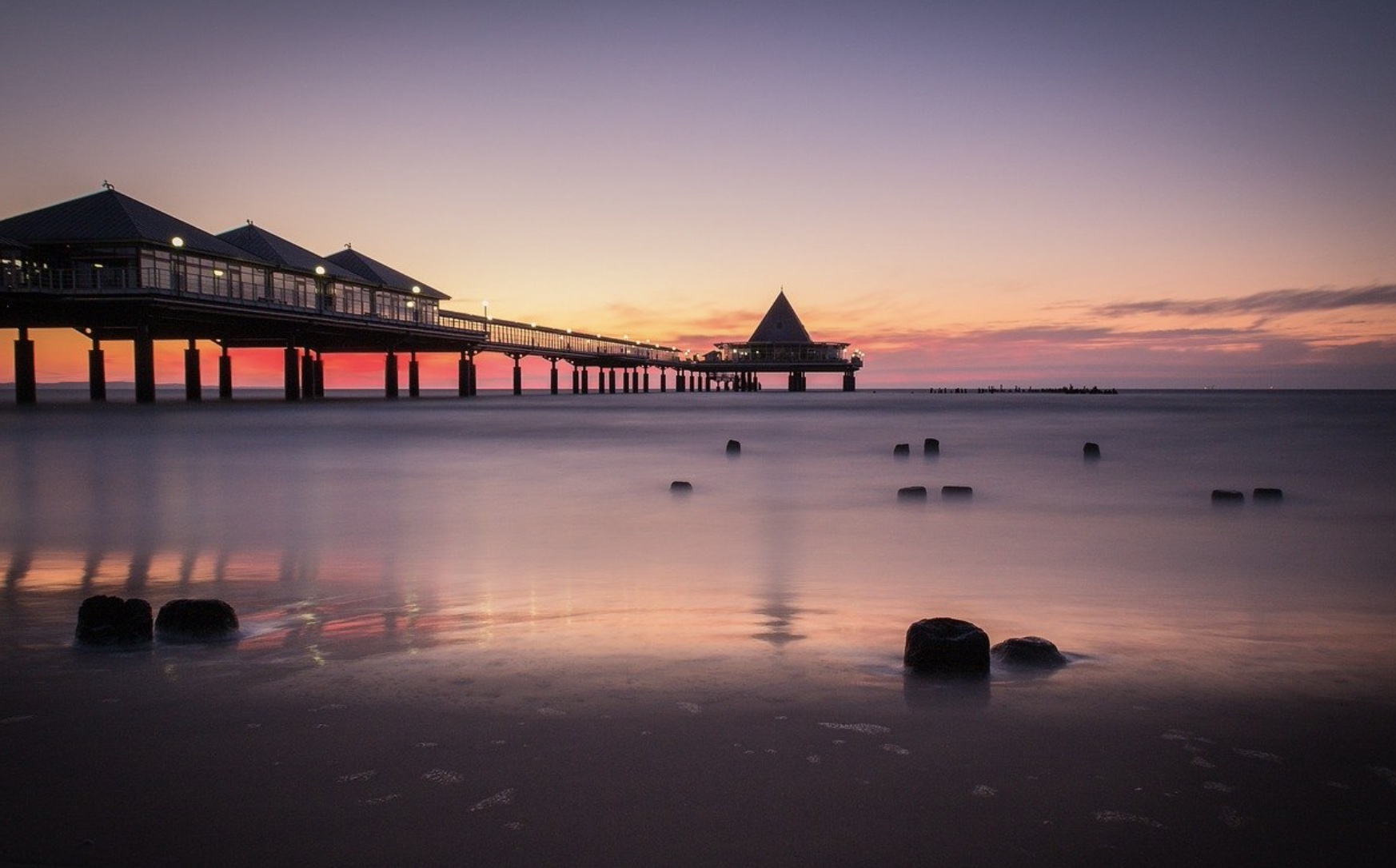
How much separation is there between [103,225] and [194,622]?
43.9 m

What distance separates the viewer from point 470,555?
9078mm

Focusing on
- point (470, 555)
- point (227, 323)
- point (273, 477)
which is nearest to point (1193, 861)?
point (470, 555)

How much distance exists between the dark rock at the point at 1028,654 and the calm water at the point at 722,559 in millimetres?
208

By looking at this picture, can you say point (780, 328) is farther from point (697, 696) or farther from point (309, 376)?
point (697, 696)

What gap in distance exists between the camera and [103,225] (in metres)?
40.5

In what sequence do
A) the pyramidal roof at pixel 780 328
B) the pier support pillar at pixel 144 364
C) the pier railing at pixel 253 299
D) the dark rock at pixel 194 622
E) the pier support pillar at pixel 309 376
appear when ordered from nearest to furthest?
the dark rock at pixel 194 622, the pier railing at pixel 253 299, the pier support pillar at pixel 144 364, the pier support pillar at pixel 309 376, the pyramidal roof at pixel 780 328

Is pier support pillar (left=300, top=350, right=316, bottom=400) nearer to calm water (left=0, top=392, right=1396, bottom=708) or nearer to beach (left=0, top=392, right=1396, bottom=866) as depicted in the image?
calm water (left=0, top=392, right=1396, bottom=708)

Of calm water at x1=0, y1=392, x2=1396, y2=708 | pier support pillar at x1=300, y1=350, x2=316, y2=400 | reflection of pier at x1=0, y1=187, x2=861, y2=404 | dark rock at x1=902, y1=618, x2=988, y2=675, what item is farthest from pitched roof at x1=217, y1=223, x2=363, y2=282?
dark rock at x1=902, y1=618, x2=988, y2=675

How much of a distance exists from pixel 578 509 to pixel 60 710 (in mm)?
9531

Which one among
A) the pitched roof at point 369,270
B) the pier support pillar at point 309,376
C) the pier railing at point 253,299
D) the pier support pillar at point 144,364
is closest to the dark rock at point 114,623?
the pier railing at point 253,299

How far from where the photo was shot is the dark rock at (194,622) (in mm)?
4945

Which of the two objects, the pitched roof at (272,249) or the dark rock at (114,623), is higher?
the pitched roof at (272,249)

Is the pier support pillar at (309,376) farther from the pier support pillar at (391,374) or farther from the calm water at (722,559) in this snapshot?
the calm water at (722,559)

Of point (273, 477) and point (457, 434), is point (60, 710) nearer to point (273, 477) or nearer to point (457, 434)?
point (273, 477)
